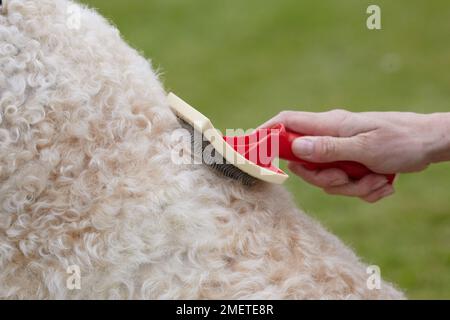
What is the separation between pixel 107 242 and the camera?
2062 millimetres

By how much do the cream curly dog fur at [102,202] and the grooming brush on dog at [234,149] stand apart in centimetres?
5

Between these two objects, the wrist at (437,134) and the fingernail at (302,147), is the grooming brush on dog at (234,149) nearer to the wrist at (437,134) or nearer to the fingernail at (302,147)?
the fingernail at (302,147)

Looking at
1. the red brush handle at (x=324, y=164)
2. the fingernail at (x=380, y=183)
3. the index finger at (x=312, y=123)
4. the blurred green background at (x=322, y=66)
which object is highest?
the blurred green background at (x=322, y=66)

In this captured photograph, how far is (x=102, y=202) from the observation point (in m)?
2.08

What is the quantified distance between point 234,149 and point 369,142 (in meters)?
0.52

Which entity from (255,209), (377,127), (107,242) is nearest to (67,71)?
(107,242)

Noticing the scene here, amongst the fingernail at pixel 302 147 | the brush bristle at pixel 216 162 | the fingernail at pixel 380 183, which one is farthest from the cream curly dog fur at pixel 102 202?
the fingernail at pixel 380 183

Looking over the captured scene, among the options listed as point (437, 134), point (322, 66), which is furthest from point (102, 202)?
point (322, 66)

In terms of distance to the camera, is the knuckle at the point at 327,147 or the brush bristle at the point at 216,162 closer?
the brush bristle at the point at 216,162

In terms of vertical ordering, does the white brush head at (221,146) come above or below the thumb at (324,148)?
below

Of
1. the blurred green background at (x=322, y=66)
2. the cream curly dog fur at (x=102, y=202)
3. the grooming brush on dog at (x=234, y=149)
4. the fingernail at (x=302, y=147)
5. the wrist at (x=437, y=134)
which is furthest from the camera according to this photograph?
the blurred green background at (x=322, y=66)

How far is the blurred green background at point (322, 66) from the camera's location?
641cm

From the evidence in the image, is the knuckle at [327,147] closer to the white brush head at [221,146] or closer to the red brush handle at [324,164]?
the red brush handle at [324,164]

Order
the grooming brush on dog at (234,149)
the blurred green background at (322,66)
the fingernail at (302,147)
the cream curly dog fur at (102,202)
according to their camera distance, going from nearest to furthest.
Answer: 1. the cream curly dog fur at (102,202)
2. the grooming brush on dog at (234,149)
3. the fingernail at (302,147)
4. the blurred green background at (322,66)
